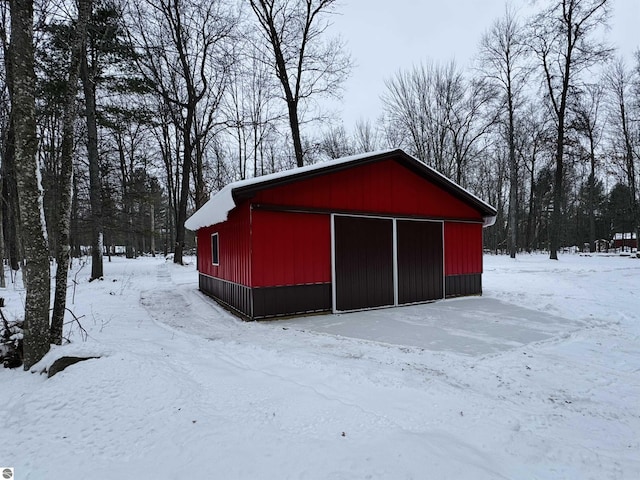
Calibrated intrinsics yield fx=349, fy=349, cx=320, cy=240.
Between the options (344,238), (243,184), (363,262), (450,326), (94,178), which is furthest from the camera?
(94,178)

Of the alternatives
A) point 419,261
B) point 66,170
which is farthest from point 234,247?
point 419,261

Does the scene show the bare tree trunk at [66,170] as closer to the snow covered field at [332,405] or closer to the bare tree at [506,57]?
the snow covered field at [332,405]

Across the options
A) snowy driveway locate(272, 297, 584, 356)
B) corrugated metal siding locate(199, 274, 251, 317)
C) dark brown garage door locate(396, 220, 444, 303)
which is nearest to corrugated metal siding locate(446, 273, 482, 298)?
dark brown garage door locate(396, 220, 444, 303)

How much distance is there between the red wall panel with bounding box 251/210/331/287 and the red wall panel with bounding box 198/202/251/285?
0.64 feet

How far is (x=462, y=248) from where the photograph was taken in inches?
379

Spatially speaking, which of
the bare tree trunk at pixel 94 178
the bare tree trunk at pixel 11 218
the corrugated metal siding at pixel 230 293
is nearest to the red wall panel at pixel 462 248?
the corrugated metal siding at pixel 230 293

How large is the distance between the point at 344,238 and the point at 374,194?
4.30 ft

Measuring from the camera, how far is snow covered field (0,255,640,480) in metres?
2.24

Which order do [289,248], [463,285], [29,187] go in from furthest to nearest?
[463,285]
[289,248]
[29,187]

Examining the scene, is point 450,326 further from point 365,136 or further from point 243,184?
point 365,136

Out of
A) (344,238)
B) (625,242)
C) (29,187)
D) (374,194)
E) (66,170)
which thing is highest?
(374,194)

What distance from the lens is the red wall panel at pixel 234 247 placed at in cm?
675

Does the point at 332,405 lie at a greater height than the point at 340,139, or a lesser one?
lesser

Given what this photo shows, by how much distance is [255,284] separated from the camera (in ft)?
21.5
